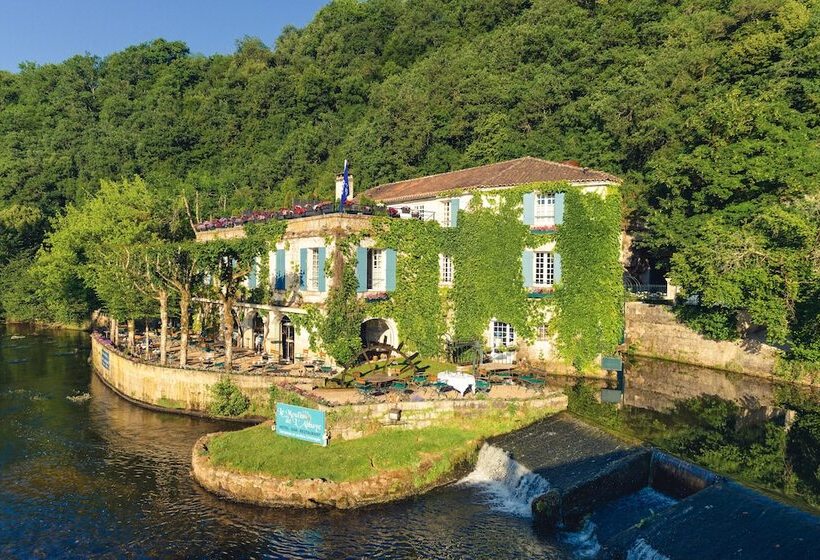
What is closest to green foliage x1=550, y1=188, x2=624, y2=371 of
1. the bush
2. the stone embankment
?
the stone embankment

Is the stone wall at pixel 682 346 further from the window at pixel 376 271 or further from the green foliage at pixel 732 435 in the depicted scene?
the window at pixel 376 271

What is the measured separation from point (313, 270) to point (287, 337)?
5.44m

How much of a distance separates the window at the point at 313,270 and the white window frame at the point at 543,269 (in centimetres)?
1293

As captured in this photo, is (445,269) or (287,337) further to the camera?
(445,269)

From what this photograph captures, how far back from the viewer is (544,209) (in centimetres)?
3344

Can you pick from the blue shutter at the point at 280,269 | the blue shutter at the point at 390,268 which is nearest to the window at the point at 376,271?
the blue shutter at the point at 390,268

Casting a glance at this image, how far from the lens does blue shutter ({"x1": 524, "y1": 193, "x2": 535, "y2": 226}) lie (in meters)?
33.6

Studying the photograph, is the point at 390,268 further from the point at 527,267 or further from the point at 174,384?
the point at 174,384

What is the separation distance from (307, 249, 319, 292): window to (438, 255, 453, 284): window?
837 centimetres

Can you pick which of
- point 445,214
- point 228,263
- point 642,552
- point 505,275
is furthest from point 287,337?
point 642,552

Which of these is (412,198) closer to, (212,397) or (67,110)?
(212,397)

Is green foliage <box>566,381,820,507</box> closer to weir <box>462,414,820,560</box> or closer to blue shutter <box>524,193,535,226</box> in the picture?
weir <box>462,414,820,560</box>

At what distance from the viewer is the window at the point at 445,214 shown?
36531 millimetres

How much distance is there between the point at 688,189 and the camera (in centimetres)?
3825
